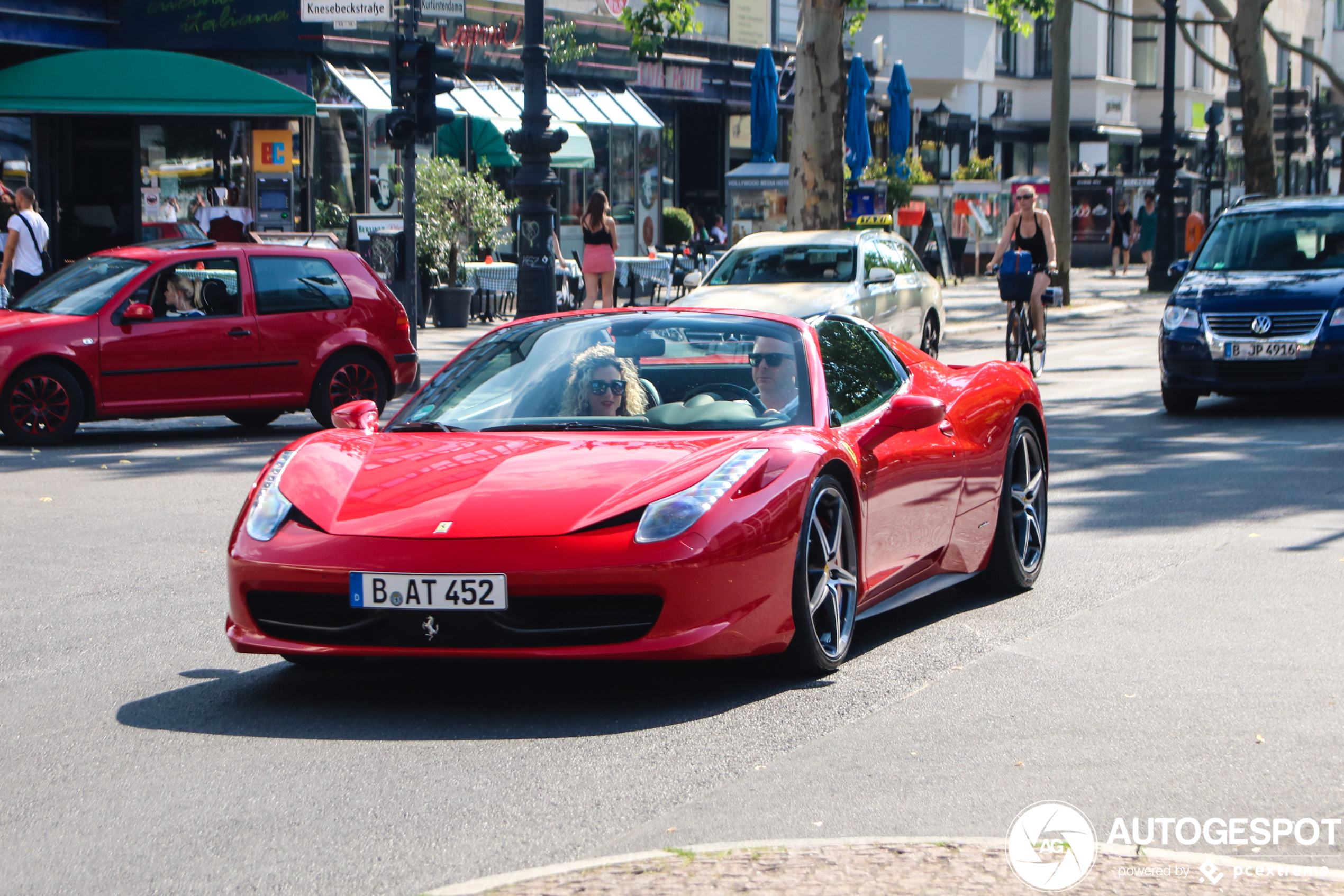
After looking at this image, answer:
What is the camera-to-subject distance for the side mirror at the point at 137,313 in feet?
43.1

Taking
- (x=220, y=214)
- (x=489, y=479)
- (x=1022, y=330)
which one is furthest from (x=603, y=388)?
(x=220, y=214)

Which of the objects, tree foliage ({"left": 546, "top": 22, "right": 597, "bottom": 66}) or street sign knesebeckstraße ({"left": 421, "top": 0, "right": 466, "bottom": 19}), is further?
tree foliage ({"left": 546, "top": 22, "right": 597, "bottom": 66})

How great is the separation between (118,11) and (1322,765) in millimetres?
26479

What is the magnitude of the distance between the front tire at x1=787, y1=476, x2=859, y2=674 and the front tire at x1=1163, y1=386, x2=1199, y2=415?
9253 mm

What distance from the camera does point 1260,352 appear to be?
14.0 metres

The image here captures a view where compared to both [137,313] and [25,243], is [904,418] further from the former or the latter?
[25,243]

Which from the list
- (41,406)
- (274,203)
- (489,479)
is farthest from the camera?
(274,203)

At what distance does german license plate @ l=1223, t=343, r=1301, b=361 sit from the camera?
45.6 feet

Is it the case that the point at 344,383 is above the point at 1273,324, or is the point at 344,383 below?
below

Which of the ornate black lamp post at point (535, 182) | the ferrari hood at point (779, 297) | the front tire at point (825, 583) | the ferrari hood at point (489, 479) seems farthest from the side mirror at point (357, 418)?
the ornate black lamp post at point (535, 182)

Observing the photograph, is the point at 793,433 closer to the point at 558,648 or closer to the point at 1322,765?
the point at 558,648

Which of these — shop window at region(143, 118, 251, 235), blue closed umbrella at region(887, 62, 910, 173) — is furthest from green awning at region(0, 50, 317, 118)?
blue closed umbrella at region(887, 62, 910, 173)

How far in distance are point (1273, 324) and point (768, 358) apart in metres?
8.90

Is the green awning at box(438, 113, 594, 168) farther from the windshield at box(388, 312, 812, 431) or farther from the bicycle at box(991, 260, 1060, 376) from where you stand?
the windshield at box(388, 312, 812, 431)
